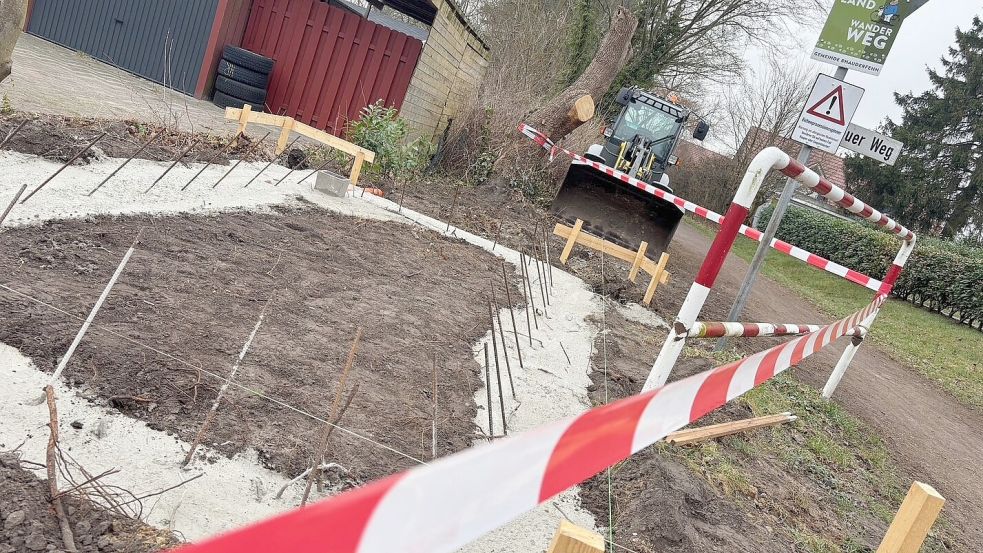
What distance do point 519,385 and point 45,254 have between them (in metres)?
2.82


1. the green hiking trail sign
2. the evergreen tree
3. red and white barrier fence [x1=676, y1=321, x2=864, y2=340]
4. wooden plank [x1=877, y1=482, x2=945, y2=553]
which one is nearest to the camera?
wooden plank [x1=877, y1=482, x2=945, y2=553]

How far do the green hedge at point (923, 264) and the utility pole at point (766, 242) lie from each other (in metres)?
14.2

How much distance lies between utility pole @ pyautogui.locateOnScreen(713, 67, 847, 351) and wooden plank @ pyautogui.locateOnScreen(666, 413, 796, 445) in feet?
5.18

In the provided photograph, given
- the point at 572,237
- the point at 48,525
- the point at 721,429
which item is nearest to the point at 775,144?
the point at 572,237

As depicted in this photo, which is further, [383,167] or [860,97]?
[383,167]

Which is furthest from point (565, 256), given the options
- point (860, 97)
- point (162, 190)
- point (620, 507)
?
point (620, 507)

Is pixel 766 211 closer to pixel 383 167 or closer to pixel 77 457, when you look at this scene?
pixel 383 167

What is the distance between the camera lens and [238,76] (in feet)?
47.6

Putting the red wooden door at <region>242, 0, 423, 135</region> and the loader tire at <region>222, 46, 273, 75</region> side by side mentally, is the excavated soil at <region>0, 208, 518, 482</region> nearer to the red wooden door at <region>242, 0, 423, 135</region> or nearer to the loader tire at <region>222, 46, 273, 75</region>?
the loader tire at <region>222, 46, 273, 75</region>

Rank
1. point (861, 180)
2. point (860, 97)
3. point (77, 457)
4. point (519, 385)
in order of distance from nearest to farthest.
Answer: point (77, 457) < point (519, 385) < point (860, 97) < point (861, 180)

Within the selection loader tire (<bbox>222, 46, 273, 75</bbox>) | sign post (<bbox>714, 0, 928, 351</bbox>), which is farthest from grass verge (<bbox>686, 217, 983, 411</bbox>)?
loader tire (<bbox>222, 46, 273, 75</bbox>)

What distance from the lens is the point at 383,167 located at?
11930 mm

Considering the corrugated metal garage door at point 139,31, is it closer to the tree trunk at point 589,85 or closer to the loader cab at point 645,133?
the tree trunk at point 589,85

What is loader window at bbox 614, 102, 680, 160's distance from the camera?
16.1m
